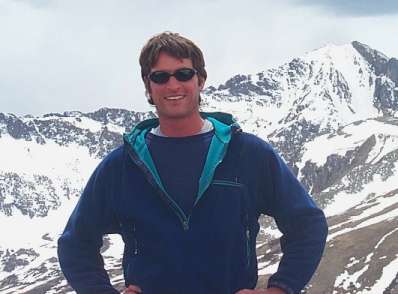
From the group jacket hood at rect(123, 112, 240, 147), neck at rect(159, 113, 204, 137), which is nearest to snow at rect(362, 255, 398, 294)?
jacket hood at rect(123, 112, 240, 147)

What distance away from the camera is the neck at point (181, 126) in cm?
896

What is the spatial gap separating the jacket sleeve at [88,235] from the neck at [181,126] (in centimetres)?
89

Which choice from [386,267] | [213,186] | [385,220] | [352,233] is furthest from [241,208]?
[385,220]

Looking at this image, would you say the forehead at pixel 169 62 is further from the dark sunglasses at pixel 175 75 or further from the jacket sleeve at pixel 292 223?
the jacket sleeve at pixel 292 223

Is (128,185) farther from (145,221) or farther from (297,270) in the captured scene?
(297,270)

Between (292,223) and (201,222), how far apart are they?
3.55 ft

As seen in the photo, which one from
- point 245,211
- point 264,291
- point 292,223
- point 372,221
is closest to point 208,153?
point 245,211

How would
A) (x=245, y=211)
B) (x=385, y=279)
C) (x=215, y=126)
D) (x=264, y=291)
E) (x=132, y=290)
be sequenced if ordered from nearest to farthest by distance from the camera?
(x=264, y=291), (x=132, y=290), (x=245, y=211), (x=215, y=126), (x=385, y=279)

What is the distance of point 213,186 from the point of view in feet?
28.7

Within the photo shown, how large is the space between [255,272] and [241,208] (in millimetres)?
841

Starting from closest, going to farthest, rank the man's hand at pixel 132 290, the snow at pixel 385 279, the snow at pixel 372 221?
the man's hand at pixel 132 290
the snow at pixel 385 279
the snow at pixel 372 221

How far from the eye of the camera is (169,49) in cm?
884

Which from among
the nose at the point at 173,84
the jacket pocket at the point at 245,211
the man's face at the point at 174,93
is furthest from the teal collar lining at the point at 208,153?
the nose at the point at 173,84

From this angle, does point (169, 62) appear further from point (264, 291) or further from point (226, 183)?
point (264, 291)
